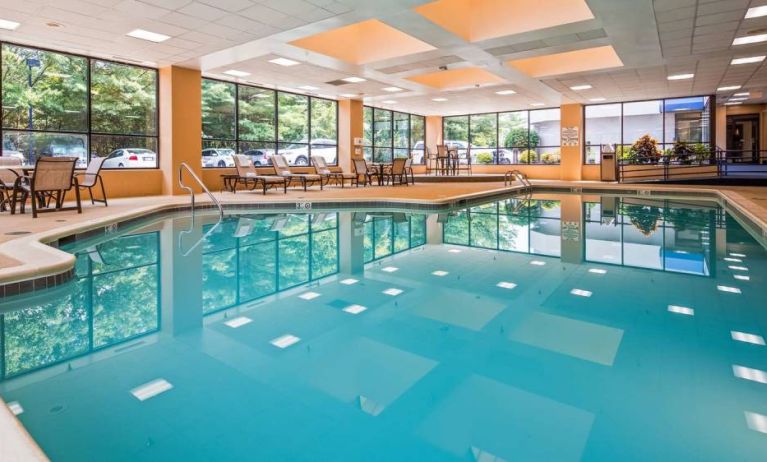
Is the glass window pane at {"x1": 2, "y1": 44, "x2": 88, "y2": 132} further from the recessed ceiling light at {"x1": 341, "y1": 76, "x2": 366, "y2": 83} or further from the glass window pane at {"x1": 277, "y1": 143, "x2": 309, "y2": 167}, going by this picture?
the recessed ceiling light at {"x1": 341, "y1": 76, "x2": 366, "y2": 83}

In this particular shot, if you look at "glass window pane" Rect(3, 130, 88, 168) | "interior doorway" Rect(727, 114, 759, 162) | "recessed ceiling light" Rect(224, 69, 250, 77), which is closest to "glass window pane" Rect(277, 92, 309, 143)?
"recessed ceiling light" Rect(224, 69, 250, 77)

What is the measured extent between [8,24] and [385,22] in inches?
232

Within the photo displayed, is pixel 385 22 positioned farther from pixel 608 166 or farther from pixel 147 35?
pixel 608 166

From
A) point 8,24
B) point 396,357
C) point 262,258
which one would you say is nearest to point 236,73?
point 8,24

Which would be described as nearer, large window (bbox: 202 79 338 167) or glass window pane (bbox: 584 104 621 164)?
large window (bbox: 202 79 338 167)

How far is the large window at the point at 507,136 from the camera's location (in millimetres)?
18688

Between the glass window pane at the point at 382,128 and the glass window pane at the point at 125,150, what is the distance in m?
8.64

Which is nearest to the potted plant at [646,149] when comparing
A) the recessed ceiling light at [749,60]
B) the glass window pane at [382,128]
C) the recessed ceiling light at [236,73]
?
the recessed ceiling light at [749,60]

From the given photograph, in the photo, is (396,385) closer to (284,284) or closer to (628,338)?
(628,338)

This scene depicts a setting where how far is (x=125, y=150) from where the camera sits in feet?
35.1

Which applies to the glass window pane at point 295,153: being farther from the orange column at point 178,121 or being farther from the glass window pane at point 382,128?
the glass window pane at point 382,128

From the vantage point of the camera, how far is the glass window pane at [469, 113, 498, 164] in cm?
1973

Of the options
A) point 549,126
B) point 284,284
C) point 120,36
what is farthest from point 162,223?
point 549,126

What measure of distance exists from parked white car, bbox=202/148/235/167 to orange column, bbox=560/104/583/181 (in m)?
11.4
